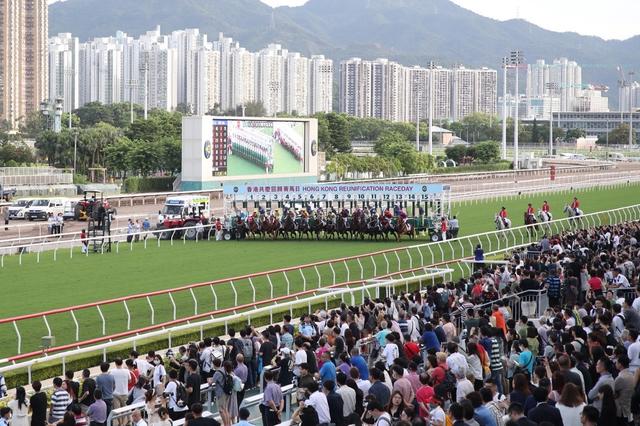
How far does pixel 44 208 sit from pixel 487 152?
5454 cm

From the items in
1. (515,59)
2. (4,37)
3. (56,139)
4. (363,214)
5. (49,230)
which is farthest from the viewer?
(4,37)

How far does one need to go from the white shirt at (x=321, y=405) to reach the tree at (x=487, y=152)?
82801mm

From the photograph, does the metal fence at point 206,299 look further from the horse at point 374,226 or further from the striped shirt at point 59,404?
the striped shirt at point 59,404

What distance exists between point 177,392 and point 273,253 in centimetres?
1867

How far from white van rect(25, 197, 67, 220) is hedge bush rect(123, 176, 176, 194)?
14.5 metres

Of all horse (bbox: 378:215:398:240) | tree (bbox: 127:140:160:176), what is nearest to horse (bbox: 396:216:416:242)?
horse (bbox: 378:215:398:240)

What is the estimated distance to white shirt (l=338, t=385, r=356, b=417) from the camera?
30.0 feet

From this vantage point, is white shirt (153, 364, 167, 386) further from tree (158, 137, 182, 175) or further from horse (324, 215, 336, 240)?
tree (158, 137, 182, 175)

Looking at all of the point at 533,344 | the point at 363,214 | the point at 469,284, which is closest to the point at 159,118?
the point at 363,214

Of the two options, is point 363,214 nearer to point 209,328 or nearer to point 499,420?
point 209,328

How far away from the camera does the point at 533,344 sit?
37.4 feet

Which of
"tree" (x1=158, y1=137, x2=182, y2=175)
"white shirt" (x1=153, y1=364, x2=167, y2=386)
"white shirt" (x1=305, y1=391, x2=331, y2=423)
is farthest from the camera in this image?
"tree" (x1=158, y1=137, x2=182, y2=175)

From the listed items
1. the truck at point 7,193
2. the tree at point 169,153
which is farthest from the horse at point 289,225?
the tree at point 169,153

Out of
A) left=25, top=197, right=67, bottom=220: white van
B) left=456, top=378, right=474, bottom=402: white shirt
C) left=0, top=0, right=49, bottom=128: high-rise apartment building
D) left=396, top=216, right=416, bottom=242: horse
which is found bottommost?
left=456, top=378, right=474, bottom=402: white shirt
